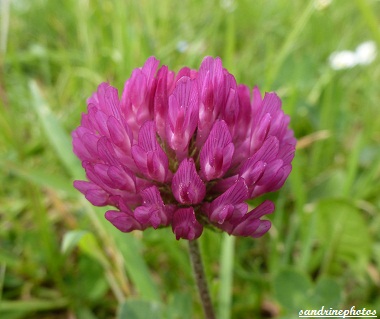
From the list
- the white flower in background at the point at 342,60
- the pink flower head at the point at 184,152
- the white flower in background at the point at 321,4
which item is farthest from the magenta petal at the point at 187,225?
the white flower in background at the point at 342,60

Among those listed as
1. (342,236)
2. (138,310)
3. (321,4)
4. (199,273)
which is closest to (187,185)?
(199,273)

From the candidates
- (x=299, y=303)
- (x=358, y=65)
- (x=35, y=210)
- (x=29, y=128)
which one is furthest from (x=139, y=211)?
(x=358, y=65)

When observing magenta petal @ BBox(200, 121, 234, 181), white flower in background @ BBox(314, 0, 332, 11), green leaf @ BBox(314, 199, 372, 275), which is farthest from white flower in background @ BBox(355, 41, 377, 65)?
magenta petal @ BBox(200, 121, 234, 181)

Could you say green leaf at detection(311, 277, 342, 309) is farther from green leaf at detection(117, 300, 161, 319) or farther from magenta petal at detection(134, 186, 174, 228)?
magenta petal at detection(134, 186, 174, 228)

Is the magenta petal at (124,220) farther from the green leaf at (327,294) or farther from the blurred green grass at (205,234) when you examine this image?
the green leaf at (327,294)

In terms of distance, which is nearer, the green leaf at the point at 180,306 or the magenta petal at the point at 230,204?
the magenta petal at the point at 230,204

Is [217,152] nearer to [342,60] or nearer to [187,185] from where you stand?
[187,185]
